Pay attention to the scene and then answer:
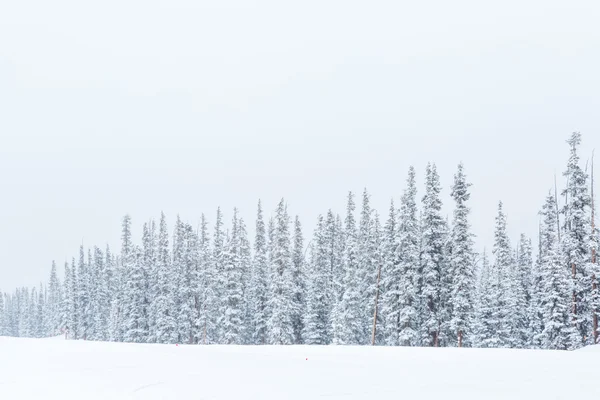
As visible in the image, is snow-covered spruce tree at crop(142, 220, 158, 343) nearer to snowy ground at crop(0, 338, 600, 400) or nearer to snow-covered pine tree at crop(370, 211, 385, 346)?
snow-covered pine tree at crop(370, 211, 385, 346)

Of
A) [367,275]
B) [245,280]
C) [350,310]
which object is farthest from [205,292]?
[367,275]

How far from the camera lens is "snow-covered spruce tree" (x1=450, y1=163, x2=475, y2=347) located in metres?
37.3

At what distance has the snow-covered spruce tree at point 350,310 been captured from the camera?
1791 inches

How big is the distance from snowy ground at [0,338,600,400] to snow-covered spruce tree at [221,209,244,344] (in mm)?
33865

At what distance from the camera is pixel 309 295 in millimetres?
52375

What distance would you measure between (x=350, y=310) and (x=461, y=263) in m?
13.5

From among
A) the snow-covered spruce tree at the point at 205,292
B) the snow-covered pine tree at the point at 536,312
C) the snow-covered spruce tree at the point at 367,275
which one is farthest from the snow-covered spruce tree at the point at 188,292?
the snow-covered pine tree at the point at 536,312

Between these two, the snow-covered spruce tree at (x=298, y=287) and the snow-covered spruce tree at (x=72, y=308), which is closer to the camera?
the snow-covered spruce tree at (x=298, y=287)

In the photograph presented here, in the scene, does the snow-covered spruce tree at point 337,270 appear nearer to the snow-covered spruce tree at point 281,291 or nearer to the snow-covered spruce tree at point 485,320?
the snow-covered spruce tree at point 281,291

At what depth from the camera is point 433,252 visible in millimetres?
40094

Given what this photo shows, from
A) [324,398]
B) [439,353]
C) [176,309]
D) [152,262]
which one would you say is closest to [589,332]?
[439,353]

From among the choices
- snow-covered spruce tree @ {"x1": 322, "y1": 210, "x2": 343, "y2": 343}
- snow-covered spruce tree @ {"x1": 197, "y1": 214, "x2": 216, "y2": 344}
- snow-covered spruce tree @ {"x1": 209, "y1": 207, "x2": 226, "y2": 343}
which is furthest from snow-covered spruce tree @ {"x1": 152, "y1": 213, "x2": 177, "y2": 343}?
snow-covered spruce tree @ {"x1": 322, "y1": 210, "x2": 343, "y2": 343}

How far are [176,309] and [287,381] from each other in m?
52.0

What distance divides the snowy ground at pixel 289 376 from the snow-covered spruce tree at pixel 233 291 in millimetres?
33865
